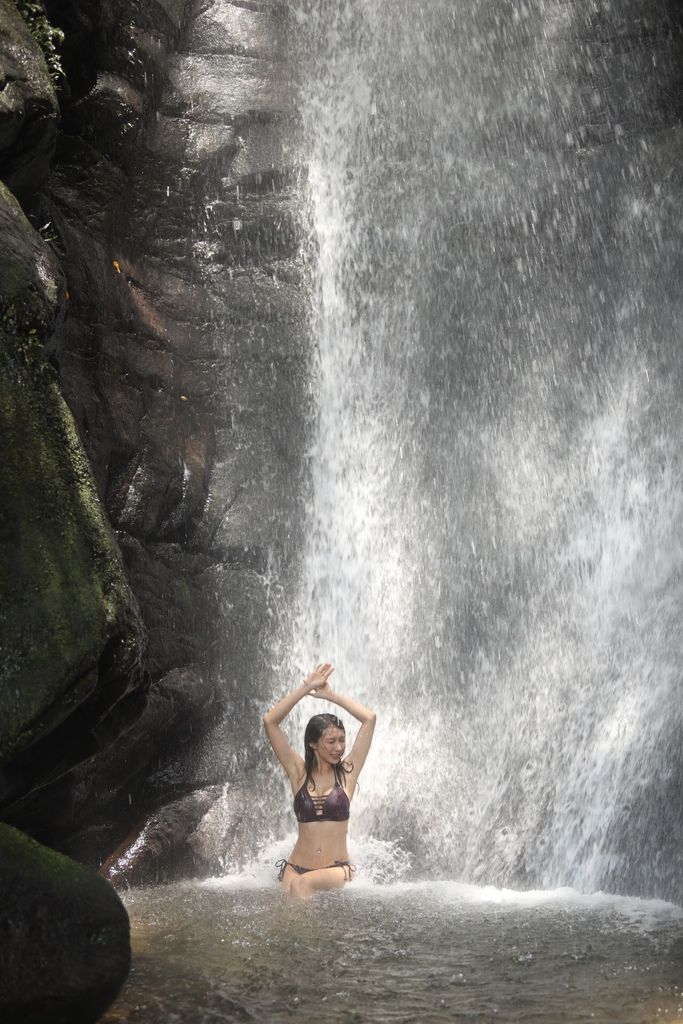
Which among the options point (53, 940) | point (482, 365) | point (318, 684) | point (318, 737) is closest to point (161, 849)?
point (318, 737)

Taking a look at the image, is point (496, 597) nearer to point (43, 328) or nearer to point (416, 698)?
point (416, 698)

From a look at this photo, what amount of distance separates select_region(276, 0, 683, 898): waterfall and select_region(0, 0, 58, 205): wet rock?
4755 mm

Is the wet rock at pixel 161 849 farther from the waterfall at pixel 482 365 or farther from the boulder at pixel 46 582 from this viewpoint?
the boulder at pixel 46 582

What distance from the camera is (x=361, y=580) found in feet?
33.2

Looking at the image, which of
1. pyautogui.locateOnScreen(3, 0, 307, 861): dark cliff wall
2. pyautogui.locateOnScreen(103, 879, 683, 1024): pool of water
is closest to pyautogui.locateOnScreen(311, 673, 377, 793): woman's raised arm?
pyautogui.locateOnScreen(103, 879, 683, 1024): pool of water

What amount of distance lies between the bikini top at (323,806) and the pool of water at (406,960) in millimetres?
486

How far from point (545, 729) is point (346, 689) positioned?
84.5 inches

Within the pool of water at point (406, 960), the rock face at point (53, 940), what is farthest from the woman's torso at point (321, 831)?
the rock face at point (53, 940)

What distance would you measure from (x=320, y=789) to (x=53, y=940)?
3.19 m

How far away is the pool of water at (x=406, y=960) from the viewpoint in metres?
3.69

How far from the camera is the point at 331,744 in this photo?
6379 millimetres

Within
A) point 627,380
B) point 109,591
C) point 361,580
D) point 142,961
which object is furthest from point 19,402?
point 627,380

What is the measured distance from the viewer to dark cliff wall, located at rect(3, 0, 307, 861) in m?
8.19

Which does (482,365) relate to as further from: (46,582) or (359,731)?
(46,582)
